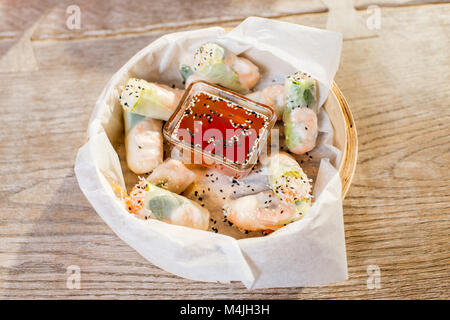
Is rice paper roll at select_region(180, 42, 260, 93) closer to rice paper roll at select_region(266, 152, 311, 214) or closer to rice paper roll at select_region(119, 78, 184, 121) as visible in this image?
rice paper roll at select_region(119, 78, 184, 121)

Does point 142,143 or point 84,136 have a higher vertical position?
point 142,143

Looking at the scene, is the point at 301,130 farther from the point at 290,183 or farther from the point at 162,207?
the point at 162,207

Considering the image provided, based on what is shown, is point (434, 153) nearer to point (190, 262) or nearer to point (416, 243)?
point (416, 243)

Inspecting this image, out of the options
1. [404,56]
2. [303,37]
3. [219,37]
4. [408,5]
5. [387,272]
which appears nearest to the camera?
[387,272]

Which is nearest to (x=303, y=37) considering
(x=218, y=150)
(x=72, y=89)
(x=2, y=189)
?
(x=218, y=150)

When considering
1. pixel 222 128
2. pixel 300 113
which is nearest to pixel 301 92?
pixel 300 113

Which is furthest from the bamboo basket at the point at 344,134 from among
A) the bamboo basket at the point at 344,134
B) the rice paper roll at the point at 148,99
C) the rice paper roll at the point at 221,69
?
the rice paper roll at the point at 148,99
